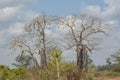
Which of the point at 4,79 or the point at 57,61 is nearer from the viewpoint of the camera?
the point at 57,61

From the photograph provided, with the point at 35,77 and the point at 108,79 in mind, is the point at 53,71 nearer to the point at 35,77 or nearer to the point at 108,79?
the point at 35,77

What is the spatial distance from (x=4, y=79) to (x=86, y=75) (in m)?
7.27

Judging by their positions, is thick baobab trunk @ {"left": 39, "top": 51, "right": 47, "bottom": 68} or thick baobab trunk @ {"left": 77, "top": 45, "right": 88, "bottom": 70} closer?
thick baobab trunk @ {"left": 77, "top": 45, "right": 88, "bottom": 70}

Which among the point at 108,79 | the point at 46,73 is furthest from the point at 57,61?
the point at 108,79

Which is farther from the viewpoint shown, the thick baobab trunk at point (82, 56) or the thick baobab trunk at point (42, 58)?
the thick baobab trunk at point (42, 58)

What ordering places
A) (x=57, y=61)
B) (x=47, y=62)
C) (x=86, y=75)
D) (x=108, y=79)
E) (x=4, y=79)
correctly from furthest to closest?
(x=108, y=79)
(x=47, y=62)
(x=86, y=75)
(x=4, y=79)
(x=57, y=61)

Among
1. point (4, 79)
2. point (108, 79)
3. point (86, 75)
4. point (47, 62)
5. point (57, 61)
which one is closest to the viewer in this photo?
point (57, 61)

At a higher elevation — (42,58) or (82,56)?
(82,56)

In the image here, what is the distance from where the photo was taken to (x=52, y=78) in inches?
1252

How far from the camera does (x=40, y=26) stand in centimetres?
3650

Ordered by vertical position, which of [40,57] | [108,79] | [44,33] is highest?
[44,33]

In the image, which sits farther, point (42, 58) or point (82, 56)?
point (82, 56)

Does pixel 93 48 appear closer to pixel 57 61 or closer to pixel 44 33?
pixel 44 33

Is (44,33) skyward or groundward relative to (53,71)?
skyward
